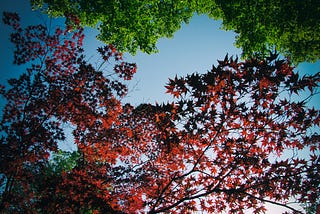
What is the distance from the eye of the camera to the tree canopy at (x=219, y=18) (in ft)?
35.4

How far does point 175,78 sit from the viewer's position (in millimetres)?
5039

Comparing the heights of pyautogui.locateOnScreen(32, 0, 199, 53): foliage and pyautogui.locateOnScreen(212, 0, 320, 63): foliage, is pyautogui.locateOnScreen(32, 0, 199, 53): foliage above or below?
above

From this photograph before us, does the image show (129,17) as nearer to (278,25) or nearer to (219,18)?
(219,18)

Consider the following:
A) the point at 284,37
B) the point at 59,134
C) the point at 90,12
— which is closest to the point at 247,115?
the point at 59,134

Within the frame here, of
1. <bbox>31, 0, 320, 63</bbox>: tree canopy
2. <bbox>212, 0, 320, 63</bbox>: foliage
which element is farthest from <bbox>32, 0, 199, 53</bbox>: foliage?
<bbox>212, 0, 320, 63</bbox>: foliage

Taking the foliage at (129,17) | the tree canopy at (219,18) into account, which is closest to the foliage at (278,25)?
the tree canopy at (219,18)

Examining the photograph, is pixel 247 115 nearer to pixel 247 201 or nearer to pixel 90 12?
pixel 247 201

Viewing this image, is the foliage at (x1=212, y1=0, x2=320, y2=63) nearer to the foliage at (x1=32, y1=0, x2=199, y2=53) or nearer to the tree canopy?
the tree canopy

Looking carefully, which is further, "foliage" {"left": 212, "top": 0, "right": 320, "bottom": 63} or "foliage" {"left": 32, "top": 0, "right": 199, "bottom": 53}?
"foliage" {"left": 32, "top": 0, "right": 199, "bottom": 53}

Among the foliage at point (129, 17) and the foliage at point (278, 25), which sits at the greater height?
the foliage at point (129, 17)

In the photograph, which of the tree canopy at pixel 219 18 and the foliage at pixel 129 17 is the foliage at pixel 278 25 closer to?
the tree canopy at pixel 219 18

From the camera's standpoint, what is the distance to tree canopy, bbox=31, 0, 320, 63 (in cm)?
1078

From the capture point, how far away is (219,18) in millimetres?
14180

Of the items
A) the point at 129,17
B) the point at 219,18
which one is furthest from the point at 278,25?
the point at 129,17
